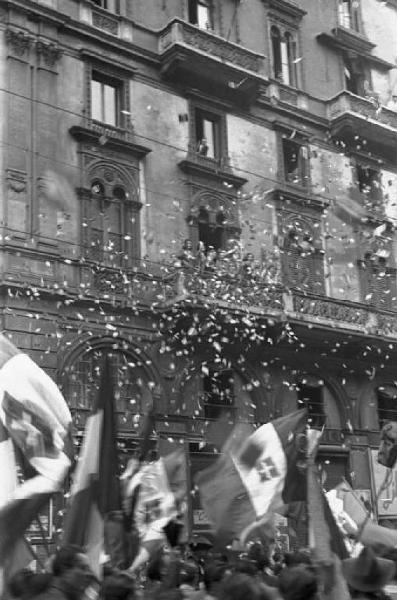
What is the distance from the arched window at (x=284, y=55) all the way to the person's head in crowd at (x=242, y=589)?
19761 mm

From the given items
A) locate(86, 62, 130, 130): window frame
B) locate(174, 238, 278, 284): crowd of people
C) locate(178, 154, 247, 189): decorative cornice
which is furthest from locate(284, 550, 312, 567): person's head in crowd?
locate(178, 154, 247, 189): decorative cornice

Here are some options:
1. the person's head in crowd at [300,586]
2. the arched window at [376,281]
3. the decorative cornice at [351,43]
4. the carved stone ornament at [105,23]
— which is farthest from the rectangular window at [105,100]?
the person's head in crowd at [300,586]

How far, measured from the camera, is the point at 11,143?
1744cm

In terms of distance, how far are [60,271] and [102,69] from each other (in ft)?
16.5

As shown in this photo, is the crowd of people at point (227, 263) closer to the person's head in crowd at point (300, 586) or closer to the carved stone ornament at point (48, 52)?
the carved stone ornament at point (48, 52)

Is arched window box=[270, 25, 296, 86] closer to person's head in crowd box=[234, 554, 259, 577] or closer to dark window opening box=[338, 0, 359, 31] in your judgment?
dark window opening box=[338, 0, 359, 31]

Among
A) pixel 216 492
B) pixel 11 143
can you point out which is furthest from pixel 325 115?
pixel 216 492

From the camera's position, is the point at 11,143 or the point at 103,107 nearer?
the point at 11,143

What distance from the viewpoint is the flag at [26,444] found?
6469 mm

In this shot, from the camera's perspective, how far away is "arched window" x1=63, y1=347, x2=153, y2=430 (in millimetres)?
17078

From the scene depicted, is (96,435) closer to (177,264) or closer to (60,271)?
(60,271)

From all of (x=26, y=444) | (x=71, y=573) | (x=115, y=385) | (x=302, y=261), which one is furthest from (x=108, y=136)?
(x=71, y=573)

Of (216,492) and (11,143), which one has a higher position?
(11,143)

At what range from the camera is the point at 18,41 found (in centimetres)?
1800
